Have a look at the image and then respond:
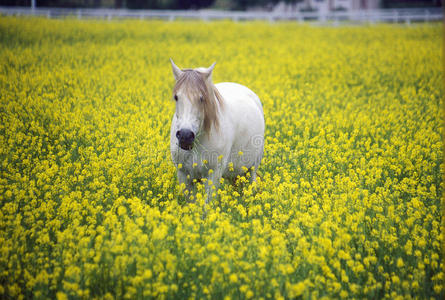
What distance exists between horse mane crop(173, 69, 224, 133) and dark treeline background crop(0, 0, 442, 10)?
38.8 meters

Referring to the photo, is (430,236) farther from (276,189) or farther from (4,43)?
(4,43)

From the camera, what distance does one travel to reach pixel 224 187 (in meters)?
4.82

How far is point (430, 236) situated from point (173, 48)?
16609mm

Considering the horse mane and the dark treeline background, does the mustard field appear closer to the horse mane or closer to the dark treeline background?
the horse mane

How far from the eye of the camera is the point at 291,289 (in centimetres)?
261

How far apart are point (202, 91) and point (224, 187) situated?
1627mm

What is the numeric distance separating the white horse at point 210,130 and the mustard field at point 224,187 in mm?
299

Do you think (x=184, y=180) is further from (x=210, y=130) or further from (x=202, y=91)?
(x=202, y=91)

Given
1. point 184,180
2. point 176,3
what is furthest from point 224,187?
point 176,3

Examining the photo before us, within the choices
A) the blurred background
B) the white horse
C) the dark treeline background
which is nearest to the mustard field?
the white horse

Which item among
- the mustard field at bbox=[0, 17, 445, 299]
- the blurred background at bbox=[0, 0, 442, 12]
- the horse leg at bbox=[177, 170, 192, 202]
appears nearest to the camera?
the mustard field at bbox=[0, 17, 445, 299]

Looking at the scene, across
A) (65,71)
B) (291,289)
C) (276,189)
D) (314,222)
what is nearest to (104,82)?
(65,71)

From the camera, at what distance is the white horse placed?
3.57m

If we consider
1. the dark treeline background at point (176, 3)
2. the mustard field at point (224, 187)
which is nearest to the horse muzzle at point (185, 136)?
the mustard field at point (224, 187)
